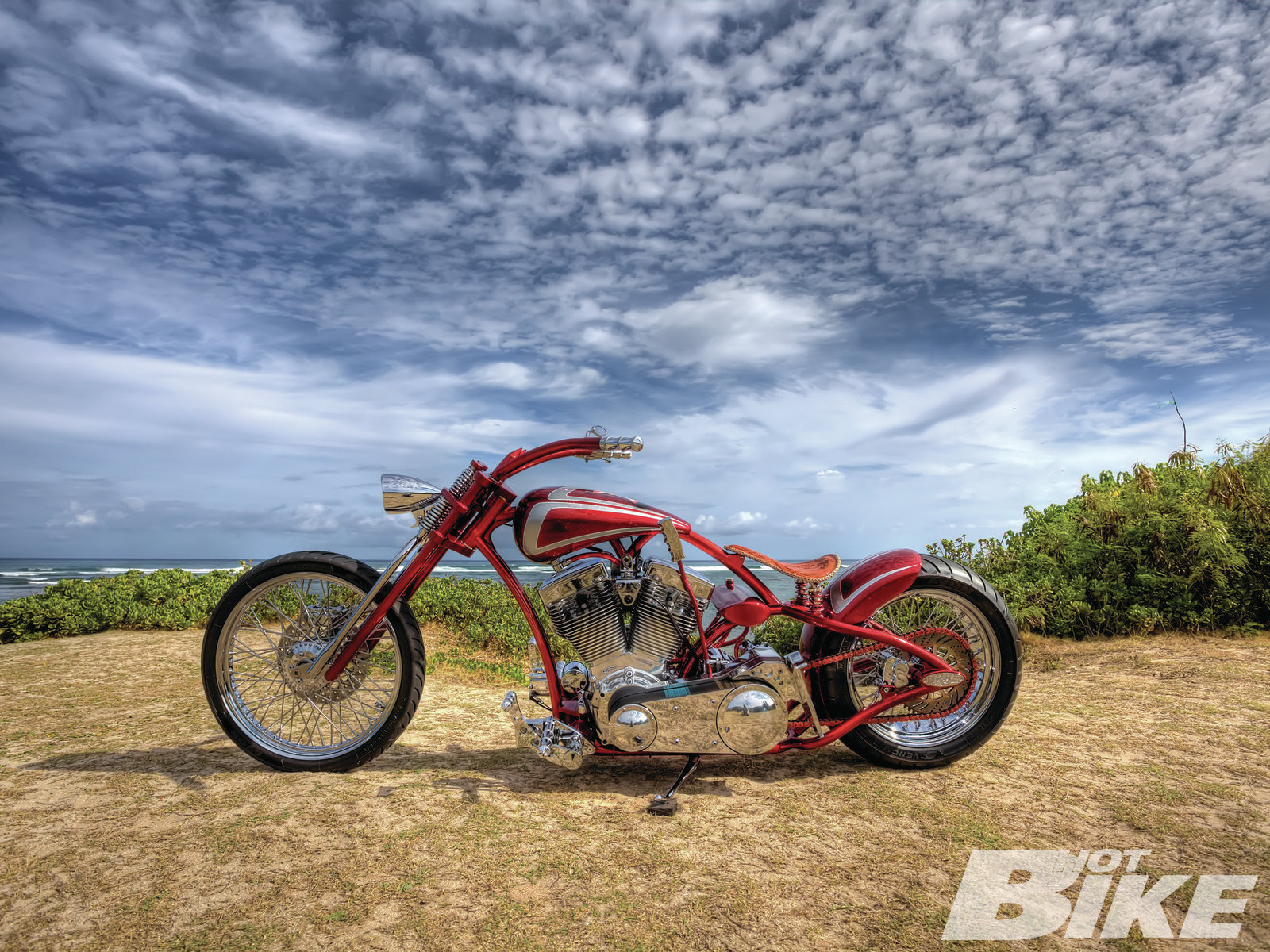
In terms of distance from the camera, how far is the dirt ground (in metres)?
2.50

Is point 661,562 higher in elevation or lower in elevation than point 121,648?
higher

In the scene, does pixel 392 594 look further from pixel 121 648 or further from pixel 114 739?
pixel 121 648

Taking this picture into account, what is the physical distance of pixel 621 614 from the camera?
3775mm

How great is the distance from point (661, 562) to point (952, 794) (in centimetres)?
189

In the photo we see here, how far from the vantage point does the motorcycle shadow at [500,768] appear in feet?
12.4

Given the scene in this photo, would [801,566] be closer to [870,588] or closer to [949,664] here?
[870,588]

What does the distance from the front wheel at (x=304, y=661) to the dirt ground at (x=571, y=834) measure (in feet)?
0.60

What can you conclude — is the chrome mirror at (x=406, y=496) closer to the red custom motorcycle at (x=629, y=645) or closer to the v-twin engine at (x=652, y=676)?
the red custom motorcycle at (x=629, y=645)

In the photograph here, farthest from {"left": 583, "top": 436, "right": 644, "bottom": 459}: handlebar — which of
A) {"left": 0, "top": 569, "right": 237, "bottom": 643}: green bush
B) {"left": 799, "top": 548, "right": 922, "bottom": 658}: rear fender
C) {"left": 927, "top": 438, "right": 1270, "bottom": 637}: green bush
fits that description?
{"left": 0, "top": 569, "right": 237, "bottom": 643}: green bush

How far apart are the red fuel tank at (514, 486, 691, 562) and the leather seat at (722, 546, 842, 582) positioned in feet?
1.42

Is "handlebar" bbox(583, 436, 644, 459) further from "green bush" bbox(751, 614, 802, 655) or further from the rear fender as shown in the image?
"green bush" bbox(751, 614, 802, 655)

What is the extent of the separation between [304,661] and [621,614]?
1.87m

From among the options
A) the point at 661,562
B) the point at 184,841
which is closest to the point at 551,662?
the point at 661,562

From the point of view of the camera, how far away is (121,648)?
703cm
